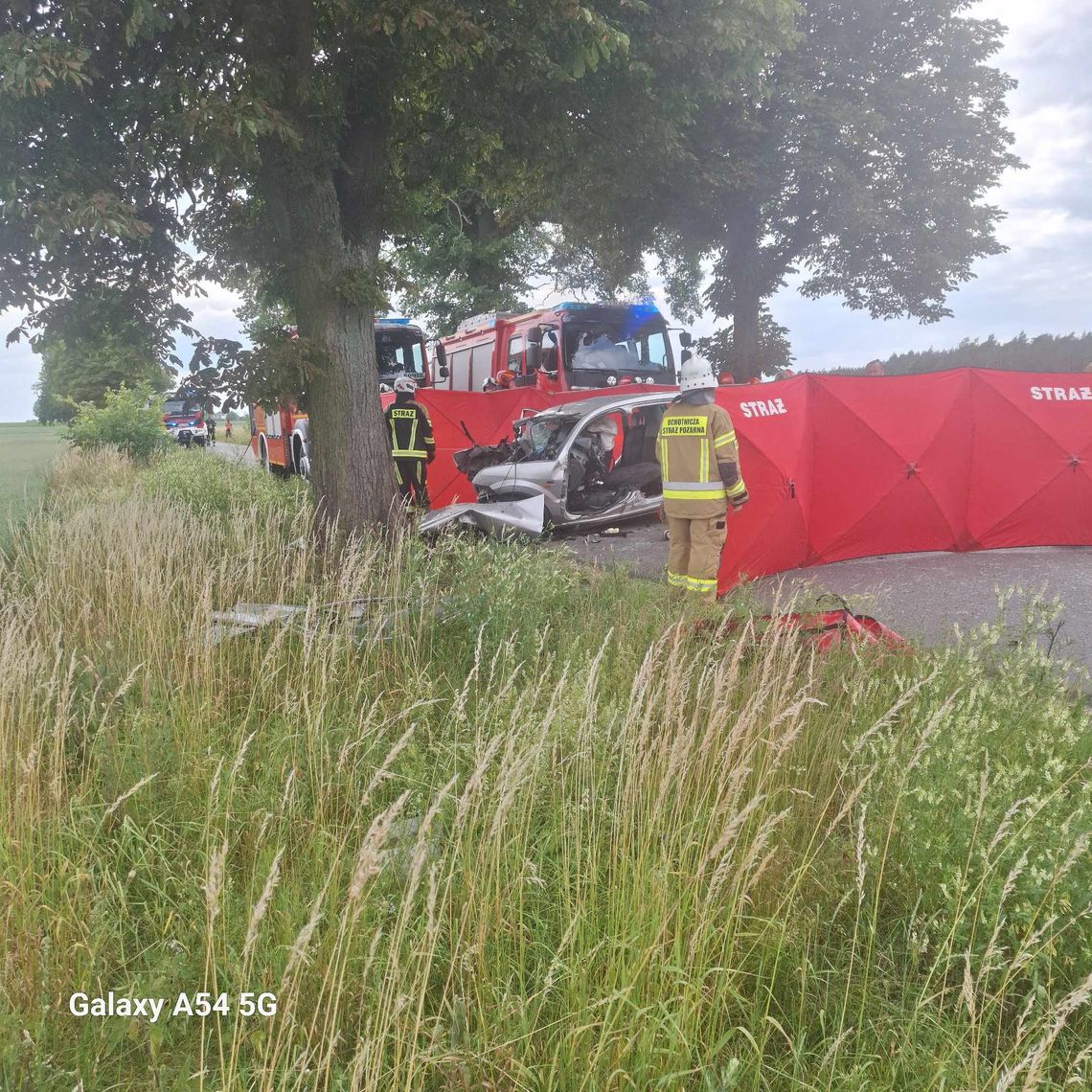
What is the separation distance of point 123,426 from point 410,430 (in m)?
11.1

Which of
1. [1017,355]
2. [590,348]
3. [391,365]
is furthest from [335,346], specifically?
[1017,355]

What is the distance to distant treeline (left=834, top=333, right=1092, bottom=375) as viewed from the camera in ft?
73.9

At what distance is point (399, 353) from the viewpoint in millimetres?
17531

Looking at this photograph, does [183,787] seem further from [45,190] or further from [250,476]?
[250,476]

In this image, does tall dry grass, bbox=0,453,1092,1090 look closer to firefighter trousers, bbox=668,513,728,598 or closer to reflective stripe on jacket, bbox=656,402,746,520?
firefighter trousers, bbox=668,513,728,598

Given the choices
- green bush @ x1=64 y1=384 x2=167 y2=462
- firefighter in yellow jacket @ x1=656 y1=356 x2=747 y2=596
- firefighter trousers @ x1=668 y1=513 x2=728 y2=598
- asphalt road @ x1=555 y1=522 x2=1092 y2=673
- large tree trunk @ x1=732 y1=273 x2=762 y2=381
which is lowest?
asphalt road @ x1=555 y1=522 x2=1092 y2=673

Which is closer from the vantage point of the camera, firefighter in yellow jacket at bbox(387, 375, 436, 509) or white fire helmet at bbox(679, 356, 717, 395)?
white fire helmet at bbox(679, 356, 717, 395)

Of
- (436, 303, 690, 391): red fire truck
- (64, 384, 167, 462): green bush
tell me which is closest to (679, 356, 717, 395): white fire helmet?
(436, 303, 690, 391): red fire truck

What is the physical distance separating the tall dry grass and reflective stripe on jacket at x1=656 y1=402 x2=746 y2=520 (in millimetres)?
2340

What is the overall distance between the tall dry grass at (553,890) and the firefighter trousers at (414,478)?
718 cm

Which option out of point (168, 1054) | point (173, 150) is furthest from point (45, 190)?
point (168, 1054)

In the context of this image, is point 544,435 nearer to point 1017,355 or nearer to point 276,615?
point 276,615

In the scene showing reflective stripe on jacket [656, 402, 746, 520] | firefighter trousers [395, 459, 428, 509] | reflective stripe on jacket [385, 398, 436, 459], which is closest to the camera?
reflective stripe on jacket [656, 402, 746, 520]

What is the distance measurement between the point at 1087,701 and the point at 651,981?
3614 millimetres
